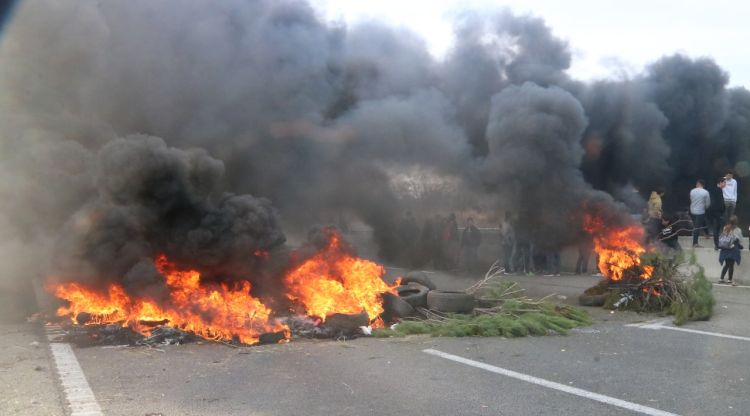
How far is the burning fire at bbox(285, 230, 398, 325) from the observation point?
28.2 ft

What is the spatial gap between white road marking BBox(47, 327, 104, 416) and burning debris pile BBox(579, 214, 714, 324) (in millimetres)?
7544

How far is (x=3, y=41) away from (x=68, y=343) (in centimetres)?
554

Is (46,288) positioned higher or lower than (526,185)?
Result: lower

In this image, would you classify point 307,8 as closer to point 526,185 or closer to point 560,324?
point 526,185

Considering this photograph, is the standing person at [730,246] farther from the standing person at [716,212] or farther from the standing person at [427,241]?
the standing person at [427,241]

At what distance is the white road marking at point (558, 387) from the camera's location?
4.95 metres

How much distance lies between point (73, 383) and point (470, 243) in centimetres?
1206

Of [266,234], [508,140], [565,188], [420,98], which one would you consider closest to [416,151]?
[420,98]

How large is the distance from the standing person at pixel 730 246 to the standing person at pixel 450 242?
6.27 m

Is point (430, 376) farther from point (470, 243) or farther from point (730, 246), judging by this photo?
point (470, 243)

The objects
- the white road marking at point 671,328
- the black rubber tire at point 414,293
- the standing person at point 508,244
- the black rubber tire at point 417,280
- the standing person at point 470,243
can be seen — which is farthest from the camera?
the standing person at point 470,243

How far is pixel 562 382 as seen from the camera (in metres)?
5.79

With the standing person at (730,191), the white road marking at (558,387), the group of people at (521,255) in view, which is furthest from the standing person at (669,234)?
the white road marking at (558,387)

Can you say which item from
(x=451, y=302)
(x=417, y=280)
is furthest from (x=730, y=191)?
(x=451, y=302)
